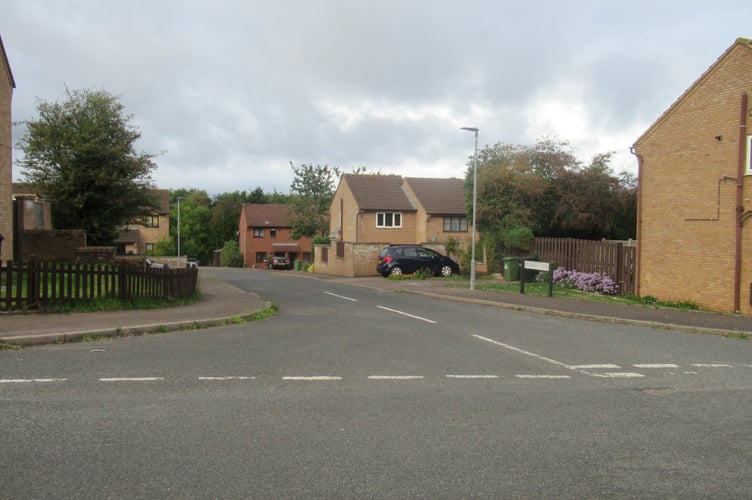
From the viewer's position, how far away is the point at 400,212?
45844mm

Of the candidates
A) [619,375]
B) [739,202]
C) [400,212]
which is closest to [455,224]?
[400,212]

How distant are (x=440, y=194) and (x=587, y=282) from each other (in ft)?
82.2

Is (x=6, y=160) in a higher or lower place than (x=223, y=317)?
higher

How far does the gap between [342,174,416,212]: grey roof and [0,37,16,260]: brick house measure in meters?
26.9

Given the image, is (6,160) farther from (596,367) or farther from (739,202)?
(739,202)

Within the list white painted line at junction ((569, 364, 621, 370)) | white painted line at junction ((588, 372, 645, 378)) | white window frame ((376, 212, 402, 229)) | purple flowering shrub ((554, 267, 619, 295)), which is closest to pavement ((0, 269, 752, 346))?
purple flowering shrub ((554, 267, 619, 295))

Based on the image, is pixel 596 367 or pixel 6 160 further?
pixel 6 160

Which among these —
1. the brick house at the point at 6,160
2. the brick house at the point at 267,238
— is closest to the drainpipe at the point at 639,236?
the brick house at the point at 6,160

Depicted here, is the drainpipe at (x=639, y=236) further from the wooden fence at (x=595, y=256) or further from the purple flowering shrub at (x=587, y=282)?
the purple flowering shrub at (x=587, y=282)

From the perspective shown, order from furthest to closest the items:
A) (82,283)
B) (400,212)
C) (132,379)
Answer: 1. (400,212)
2. (82,283)
3. (132,379)

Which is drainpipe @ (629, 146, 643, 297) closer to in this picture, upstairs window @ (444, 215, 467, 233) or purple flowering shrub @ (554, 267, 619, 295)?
purple flowering shrub @ (554, 267, 619, 295)

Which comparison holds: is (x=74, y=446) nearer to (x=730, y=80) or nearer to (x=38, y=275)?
(x=38, y=275)

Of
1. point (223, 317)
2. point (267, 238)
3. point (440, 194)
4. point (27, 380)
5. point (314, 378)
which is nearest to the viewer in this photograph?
point (27, 380)

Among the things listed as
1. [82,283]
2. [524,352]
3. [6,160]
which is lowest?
[524,352]
